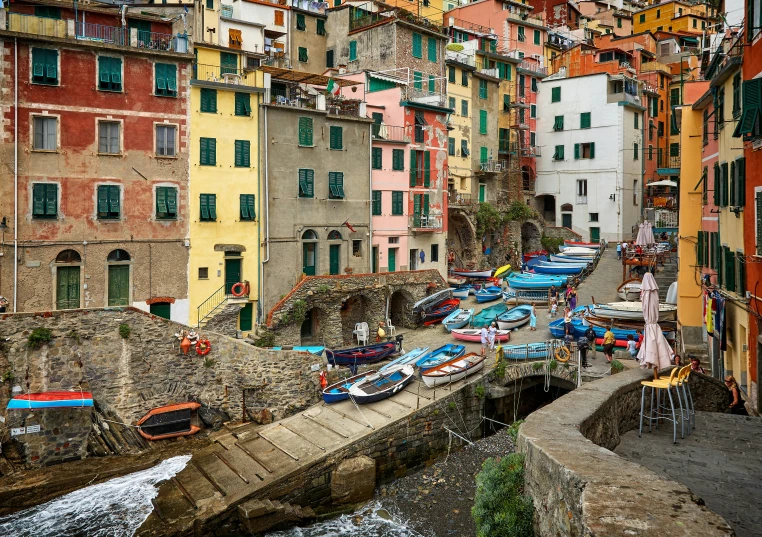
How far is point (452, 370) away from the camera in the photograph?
28.0 metres

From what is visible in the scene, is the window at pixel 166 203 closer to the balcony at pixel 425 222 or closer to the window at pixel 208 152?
the window at pixel 208 152

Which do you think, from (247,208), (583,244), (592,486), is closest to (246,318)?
(247,208)

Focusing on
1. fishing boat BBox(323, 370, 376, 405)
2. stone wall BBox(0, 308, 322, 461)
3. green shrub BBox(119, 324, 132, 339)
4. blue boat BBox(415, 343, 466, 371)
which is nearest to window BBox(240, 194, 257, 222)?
stone wall BBox(0, 308, 322, 461)

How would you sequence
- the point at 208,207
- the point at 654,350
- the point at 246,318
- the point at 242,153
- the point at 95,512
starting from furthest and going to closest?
the point at 246,318
the point at 242,153
the point at 208,207
the point at 95,512
the point at 654,350

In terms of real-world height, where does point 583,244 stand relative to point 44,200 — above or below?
below

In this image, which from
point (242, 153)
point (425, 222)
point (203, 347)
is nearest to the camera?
point (203, 347)

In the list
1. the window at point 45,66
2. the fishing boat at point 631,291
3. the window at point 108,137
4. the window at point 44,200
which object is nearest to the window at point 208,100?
the window at point 108,137

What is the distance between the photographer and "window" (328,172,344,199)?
39.2m

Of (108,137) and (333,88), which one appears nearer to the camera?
(108,137)

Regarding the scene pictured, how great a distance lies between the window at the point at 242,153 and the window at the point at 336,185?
5607 mm

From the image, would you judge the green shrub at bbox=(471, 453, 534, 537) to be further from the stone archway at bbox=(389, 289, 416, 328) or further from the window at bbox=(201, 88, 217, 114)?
the stone archway at bbox=(389, 289, 416, 328)

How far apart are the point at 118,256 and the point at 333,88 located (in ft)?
60.1

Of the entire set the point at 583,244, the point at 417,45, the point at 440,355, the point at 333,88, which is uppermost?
the point at 417,45

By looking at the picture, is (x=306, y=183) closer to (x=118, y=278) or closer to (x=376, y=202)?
(x=376, y=202)
